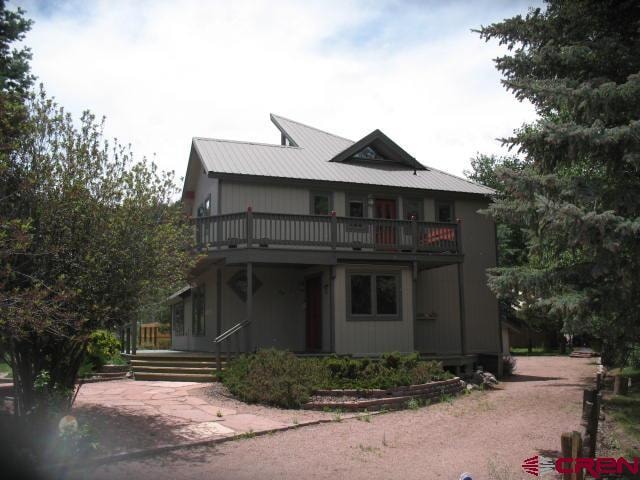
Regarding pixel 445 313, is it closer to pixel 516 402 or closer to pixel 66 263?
pixel 516 402

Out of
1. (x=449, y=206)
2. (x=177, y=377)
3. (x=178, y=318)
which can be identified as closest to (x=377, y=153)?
(x=449, y=206)

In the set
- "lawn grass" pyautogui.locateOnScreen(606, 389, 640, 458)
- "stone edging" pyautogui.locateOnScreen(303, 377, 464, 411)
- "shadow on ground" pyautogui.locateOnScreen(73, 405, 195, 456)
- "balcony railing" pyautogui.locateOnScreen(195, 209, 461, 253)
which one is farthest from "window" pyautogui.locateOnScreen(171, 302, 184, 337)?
"lawn grass" pyautogui.locateOnScreen(606, 389, 640, 458)

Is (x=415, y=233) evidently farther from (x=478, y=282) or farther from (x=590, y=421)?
(x=590, y=421)

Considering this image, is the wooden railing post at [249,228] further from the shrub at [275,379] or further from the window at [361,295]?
the shrub at [275,379]

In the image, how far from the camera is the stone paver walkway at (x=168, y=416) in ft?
29.2

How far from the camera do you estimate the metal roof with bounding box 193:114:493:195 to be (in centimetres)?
1861

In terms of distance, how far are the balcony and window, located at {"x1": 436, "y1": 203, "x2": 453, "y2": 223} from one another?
237cm

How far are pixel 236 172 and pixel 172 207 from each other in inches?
321

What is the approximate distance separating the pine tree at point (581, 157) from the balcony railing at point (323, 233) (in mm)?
7100

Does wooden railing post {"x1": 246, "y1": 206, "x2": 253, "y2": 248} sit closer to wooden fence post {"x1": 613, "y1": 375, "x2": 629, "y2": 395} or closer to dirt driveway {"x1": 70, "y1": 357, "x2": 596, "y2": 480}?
dirt driveway {"x1": 70, "y1": 357, "x2": 596, "y2": 480}

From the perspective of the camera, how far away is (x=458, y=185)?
69.6 ft

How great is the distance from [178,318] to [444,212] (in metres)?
11.6

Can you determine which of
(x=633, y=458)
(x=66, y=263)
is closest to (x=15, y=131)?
(x=66, y=263)

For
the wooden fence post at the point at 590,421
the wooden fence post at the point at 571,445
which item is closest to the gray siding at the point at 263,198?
the wooden fence post at the point at 590,421
